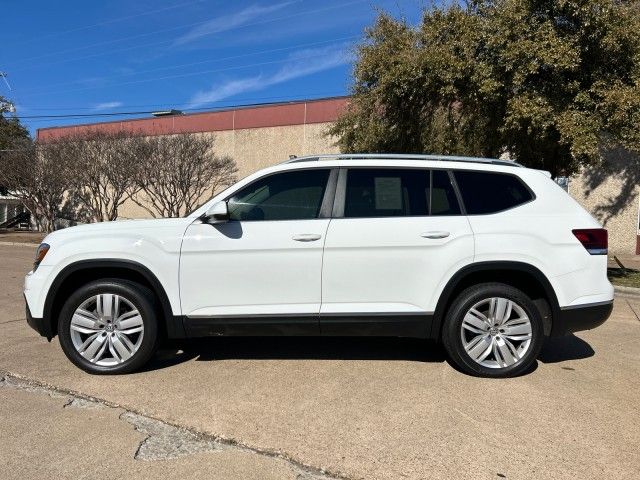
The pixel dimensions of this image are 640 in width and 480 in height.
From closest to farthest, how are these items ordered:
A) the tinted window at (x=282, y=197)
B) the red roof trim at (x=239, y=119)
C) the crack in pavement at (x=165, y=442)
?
the crack in pavement at (x=165, y=442), the tinted window at (x=282, y=197), the red roof trim at (x=239, y=119)

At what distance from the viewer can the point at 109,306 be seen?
14.8ft

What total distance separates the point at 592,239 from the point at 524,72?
21.0 feet

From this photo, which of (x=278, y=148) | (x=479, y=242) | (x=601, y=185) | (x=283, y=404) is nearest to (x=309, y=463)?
(x=283, y=404)

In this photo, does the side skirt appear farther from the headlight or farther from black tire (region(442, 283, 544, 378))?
the headlight

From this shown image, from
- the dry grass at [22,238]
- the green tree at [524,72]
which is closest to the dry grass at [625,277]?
the green tree at [524,72]

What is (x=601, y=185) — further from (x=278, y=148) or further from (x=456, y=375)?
(x=456, y=375)

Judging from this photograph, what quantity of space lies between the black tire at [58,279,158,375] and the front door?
0.32 meters

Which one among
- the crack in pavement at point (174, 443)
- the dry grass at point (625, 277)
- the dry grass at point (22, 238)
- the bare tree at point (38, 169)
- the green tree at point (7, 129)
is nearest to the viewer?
the crack in pavement at point (174, 443)

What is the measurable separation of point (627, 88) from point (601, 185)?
10.0 metres

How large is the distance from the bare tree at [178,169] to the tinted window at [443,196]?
2026 cm

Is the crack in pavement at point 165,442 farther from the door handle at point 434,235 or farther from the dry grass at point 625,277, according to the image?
the dry grass at point 625,277

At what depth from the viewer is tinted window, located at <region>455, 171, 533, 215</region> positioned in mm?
4594

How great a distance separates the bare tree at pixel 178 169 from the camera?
23.5m

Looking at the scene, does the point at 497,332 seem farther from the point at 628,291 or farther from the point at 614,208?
the point at 614,208
